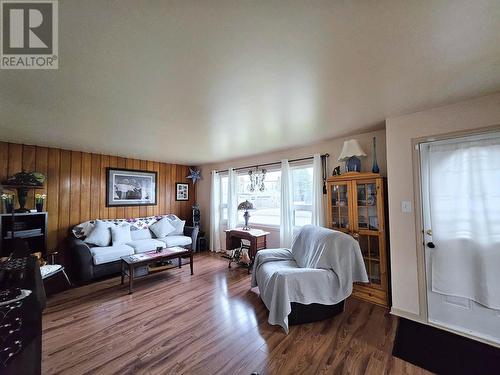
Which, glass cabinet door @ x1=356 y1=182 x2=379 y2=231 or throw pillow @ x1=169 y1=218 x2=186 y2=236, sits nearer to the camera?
glass cabinet door @ x1=356 y1=182 x2=379 y2=231

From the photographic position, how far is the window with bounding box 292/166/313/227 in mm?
3646

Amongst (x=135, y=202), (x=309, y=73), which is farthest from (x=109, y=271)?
(x=309, y=73)

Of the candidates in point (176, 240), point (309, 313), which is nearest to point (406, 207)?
point (309, 313)

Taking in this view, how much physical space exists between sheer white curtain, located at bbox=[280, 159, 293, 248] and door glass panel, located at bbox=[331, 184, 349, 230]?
2.92ft

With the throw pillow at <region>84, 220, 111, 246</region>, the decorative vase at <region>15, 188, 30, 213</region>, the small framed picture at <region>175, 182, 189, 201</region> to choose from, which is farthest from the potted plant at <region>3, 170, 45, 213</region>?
the small framed picture at <region>175, 182, 189, 201</region>

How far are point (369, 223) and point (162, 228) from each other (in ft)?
12.6

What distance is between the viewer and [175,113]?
217 cm

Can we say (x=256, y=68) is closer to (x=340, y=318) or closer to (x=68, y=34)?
(x=68, y=34)

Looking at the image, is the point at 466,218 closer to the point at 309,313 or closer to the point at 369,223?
the point at 369,223

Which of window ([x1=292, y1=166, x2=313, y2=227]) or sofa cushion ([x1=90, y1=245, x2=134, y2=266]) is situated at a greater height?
window ([x1=292, y1=166, x2=313, y2=227])

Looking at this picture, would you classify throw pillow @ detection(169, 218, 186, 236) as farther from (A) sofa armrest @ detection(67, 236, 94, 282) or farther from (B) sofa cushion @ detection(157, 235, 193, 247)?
(A) sofa armrest @ detection(67, 236, 94, 282)

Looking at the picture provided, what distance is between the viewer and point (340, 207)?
2943mm

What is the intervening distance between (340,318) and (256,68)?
2594 millimetres

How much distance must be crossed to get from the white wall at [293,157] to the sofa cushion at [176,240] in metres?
1.00
